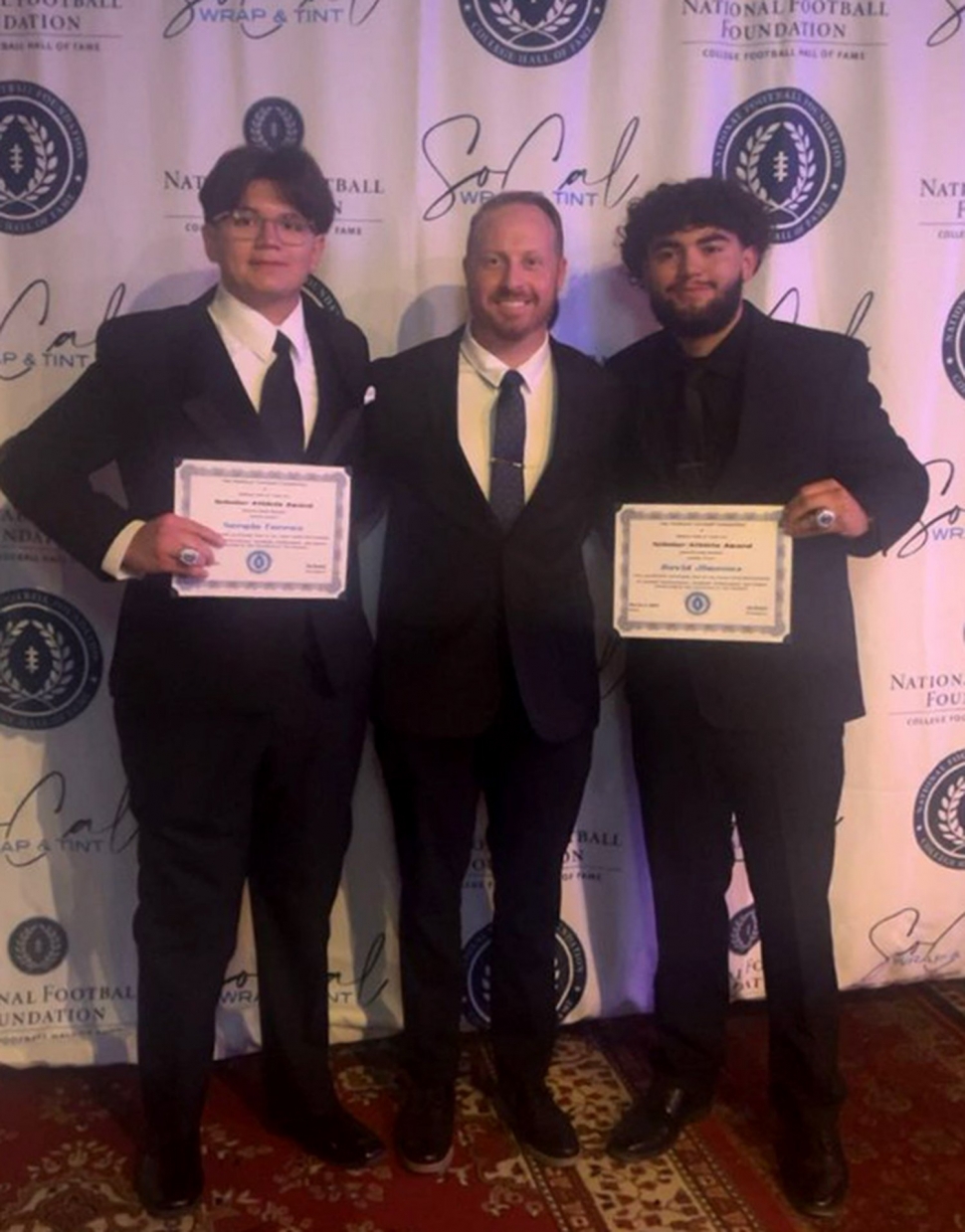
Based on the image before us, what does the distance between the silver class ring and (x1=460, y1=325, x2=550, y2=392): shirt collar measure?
515 millimetres

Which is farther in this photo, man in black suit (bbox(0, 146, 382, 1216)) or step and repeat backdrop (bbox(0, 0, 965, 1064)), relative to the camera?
step and repeat backdrop (bbox(0, 0, 965, 1064))

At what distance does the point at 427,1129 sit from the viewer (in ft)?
6.13

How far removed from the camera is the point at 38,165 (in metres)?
2.00

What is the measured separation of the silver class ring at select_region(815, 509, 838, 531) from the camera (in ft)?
5.43

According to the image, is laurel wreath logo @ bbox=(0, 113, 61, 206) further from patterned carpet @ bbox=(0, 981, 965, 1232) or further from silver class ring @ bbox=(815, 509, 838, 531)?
patterned carpet @ bbox=(0, 981, 965, 1232)

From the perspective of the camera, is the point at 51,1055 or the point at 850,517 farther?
the point at 51,1055

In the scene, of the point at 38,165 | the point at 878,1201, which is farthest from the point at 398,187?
the point at 878,1201

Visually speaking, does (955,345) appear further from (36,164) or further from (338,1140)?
(338,1140)

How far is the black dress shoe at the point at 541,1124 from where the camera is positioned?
6.13ft

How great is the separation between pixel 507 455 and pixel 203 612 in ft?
1.81

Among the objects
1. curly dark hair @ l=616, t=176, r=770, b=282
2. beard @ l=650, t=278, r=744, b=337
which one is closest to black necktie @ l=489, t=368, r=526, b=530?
beard @ l=650, t=278, r=744, b=337

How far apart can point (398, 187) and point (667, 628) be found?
3.36 ft

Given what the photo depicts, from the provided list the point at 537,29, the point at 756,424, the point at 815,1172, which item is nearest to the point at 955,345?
the point at 756,424

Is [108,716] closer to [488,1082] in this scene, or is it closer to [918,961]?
[488,1082]
